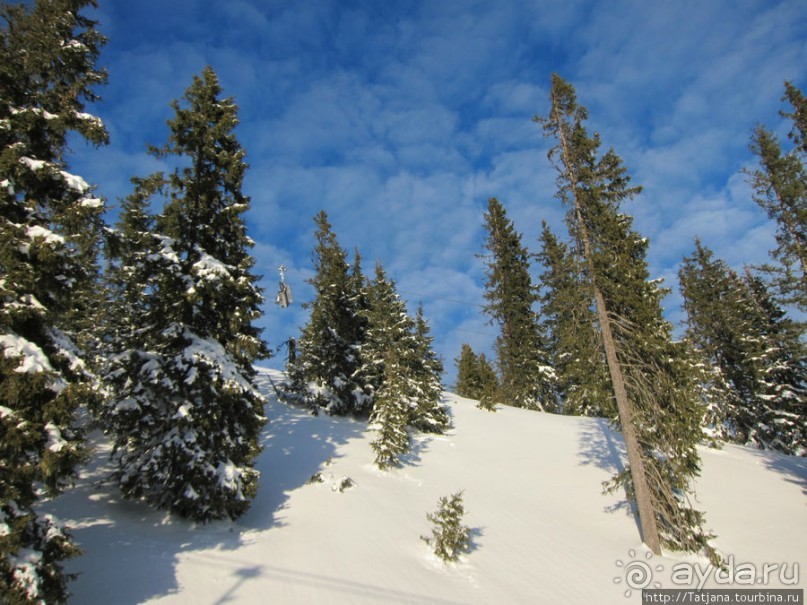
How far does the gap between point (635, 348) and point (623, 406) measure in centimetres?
217

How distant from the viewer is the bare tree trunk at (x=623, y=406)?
1416 centimetres

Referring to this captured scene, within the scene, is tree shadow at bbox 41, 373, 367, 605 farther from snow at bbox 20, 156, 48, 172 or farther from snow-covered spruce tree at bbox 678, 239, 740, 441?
snow-covered spruce tree at bbox 678, 239, 740, 441

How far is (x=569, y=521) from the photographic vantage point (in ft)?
54.3

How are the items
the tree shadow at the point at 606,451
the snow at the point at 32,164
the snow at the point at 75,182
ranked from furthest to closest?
the tree shadow at the point at 606,451, the snow at the point at 75,182, the snow at the point at 32,164

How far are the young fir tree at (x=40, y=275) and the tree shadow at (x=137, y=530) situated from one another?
1.14 m

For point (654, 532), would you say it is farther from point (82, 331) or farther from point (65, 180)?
point (82, 331)

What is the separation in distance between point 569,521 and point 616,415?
449 centimetres

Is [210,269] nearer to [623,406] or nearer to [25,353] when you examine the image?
[25,353]

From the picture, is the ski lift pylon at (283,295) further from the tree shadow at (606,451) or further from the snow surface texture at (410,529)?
the tree shadow at (606,451)

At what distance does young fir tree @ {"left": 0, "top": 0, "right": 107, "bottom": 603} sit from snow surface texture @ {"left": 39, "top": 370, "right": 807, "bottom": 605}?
88.7 inches

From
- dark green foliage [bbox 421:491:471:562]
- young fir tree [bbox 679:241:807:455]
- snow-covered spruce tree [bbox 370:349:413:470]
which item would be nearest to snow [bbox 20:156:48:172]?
dark green foliage [bbox 421:491:471:562]

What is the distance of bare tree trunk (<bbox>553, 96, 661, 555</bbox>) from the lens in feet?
46.5

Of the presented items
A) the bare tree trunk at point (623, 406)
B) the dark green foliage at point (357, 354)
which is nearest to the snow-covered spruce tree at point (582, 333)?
the bare tree trunk at point (623, 406)

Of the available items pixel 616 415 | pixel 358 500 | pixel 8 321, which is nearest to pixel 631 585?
pixel 616 415
